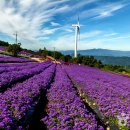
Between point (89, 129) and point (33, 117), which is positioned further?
→ point (33, 117)

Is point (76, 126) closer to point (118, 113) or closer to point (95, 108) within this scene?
point (118, 113)

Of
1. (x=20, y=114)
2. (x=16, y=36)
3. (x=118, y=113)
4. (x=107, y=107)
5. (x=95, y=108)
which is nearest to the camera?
(x=20, y=114)

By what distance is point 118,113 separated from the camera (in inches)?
532

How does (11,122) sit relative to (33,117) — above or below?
above

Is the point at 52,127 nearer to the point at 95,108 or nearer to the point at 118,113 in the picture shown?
the point at 118,113

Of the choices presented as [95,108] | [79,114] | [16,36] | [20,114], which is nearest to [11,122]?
[20,114]

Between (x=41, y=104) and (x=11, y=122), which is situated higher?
(x=11, y=122)

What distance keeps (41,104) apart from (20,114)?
6391mm

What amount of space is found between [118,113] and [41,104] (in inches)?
198

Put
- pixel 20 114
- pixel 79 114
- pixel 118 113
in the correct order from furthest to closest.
Answer: pixel 118 113, pixel 79 114, pixel 20 114

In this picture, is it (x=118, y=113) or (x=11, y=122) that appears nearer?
(x=11, y=122)

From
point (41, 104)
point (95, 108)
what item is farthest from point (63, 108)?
point (95, 108)

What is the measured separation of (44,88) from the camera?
1955 centimetres

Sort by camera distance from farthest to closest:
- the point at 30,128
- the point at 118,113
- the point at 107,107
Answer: the point at 107,107, the point at 118,113, the point at 30,128
